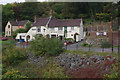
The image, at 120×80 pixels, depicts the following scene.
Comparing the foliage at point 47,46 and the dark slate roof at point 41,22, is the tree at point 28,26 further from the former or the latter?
the foliage at point 47,46

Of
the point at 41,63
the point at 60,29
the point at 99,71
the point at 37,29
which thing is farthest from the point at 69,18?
the point at 99,71

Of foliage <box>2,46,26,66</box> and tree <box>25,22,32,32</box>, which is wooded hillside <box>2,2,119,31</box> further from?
foliage <box>2,46,26,66</box>

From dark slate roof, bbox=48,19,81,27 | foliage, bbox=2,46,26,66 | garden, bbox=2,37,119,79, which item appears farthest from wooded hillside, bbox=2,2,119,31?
foliage, bbox=2,46,26,66

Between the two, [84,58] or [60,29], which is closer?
[84,58]

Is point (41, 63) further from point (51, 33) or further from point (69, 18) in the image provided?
point (69, 18)

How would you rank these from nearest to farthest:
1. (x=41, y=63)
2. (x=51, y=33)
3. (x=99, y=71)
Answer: (x=99, y=71) < (x=41, y=63) < (x=51, y=33)

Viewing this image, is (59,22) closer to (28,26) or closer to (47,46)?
(47,46)

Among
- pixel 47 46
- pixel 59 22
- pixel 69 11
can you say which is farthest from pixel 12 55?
pixel 69 11
